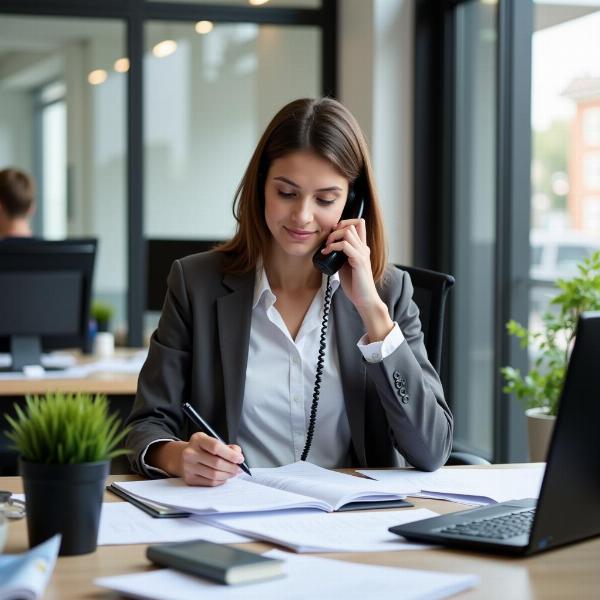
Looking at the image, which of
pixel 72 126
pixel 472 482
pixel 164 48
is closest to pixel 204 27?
pixel 164 48

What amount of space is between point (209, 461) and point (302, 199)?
63cm

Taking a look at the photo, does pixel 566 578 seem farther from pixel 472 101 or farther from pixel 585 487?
pixel 472 101

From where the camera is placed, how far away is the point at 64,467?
1.35m

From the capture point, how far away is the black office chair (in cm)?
240

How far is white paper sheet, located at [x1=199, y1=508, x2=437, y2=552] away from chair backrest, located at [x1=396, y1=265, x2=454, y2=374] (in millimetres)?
778

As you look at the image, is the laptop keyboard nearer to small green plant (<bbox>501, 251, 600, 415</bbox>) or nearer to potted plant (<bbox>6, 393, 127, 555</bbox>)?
potted plant (<bbox>6, 393, 127, 555</bbox>)

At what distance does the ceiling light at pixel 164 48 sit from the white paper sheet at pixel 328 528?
4.27 meters

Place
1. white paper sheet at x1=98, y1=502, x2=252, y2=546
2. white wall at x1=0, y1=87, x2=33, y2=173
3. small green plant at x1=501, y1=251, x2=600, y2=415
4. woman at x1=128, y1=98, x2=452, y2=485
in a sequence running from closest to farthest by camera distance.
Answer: white paper sheet at x1=98, y1=502, x2=252, y2=546, woman at x1=128, y1=98, x2=452, y2=485, small green plant at x1=501, y1=251, x2=600, y2=415, white wall at x1=0, y1=87, x2=33, y2=173

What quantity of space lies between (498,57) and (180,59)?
1.89 m

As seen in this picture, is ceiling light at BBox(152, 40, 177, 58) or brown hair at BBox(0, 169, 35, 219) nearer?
brown hair at BBox(0, 169, 35, 219)

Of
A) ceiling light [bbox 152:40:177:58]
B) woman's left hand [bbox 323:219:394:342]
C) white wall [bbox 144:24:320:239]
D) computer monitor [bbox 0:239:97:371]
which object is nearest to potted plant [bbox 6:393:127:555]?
woman's left hand [bbox 323:219:394:342]

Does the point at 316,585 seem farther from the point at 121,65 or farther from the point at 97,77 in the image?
the point at 97,77

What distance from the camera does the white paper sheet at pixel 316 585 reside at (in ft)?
3.92

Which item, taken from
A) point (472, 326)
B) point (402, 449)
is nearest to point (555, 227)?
point (472, 326)
